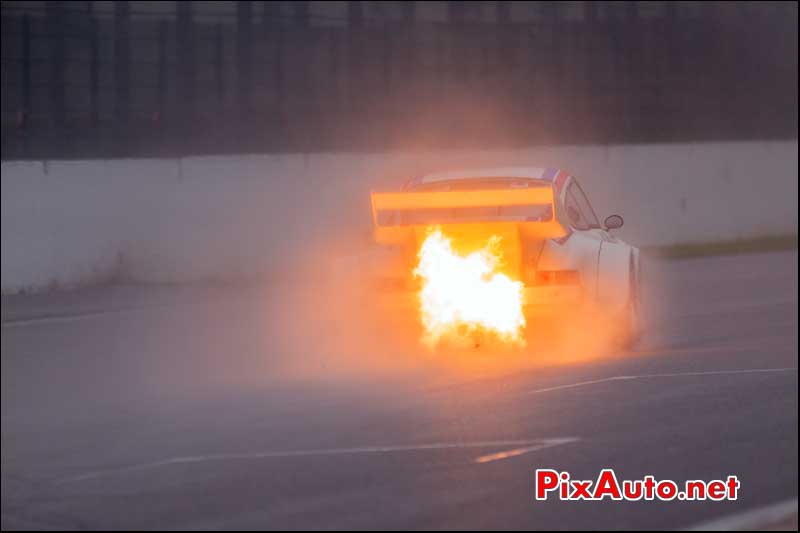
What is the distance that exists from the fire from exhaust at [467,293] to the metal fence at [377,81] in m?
10.3

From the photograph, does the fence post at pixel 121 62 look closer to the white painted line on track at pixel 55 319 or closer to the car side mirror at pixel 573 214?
the white painted line on track at pixel 55 319

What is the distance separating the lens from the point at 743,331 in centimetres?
1525

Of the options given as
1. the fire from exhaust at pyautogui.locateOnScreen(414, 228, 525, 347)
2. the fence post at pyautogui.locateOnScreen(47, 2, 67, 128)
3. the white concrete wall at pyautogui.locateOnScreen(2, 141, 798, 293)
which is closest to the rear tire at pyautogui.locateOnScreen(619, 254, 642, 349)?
the fire from exhaust at pyautogui.locateOnScreen(414, 228, 525, 347)

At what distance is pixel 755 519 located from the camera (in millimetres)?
7047

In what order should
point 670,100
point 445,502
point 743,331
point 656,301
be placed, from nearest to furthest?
1. point 445,502
2. point 743,331
3. point 656,301
4. point 670,100

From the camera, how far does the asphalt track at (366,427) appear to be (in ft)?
24.1

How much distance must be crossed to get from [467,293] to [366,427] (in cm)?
252

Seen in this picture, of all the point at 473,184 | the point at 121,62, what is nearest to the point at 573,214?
the point at 473,184

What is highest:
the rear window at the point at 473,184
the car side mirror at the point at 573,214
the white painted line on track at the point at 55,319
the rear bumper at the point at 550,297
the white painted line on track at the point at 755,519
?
the white painted line on track at the point at 55,319

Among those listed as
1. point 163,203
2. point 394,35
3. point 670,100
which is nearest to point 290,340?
A: point 163,203

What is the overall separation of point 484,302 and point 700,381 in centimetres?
186

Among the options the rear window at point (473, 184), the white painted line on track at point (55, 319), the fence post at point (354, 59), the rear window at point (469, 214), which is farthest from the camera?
the fence post at point (354, 59)

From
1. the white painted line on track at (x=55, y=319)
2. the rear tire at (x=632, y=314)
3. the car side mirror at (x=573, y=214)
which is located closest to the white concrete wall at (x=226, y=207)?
the white painted line on track at (x=55, y=319)

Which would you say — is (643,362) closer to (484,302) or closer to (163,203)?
(484,302)
